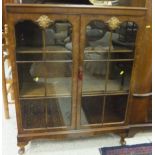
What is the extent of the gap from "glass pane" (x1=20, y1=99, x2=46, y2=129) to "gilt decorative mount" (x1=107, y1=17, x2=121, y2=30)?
0.78m

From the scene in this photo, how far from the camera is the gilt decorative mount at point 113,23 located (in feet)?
5.02

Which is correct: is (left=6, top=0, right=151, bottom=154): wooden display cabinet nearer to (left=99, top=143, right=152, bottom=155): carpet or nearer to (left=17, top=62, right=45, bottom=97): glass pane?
(left=17, top=62, right=45, bottom=97): glass pane

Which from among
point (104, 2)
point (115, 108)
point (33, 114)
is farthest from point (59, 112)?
point (104, 2)

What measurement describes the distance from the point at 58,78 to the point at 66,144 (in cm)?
65

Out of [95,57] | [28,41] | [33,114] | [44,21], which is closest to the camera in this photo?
[44,21]

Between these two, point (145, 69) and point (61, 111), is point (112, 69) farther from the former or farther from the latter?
point (61, 111)

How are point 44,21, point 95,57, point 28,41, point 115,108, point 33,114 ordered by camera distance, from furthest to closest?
point 115,108
point 33,114
point 95,57
point 28,41
point 44,21

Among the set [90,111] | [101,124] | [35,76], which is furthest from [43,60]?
[101,124]

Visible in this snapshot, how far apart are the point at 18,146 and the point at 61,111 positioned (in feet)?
1.50

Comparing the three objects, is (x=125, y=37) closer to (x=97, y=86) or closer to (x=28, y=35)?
(x=97, y=86)

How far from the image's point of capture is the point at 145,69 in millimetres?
1830

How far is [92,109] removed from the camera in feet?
6.03

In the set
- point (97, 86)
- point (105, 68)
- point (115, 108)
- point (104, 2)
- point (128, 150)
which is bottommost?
point (128, 150)

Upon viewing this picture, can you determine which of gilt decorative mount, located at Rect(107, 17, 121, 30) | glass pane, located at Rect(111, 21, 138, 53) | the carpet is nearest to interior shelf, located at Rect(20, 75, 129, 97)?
glass pane, located at Rect(111, 21, 138, 53)
